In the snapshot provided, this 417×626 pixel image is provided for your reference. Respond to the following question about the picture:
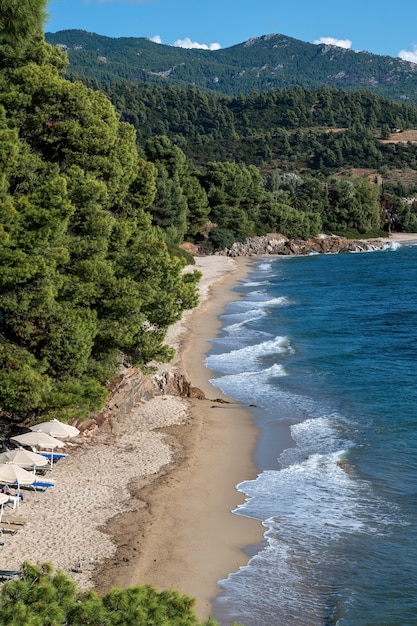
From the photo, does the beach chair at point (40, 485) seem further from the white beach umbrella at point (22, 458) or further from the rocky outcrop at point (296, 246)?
the rocky outcrop at point (296, 246)

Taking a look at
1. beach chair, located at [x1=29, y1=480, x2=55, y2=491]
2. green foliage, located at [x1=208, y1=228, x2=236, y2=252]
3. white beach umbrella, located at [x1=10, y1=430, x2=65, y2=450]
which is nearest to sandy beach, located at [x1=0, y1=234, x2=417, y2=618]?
beach chair, located at [x1=29, y1=480, x2=55, y2=491]

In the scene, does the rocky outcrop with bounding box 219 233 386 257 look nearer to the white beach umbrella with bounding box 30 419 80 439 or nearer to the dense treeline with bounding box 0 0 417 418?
the dense treeline with bounding box 0 0 417 418

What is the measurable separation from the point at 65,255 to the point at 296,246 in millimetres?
86164

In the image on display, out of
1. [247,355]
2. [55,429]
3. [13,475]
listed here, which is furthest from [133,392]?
[247,355]

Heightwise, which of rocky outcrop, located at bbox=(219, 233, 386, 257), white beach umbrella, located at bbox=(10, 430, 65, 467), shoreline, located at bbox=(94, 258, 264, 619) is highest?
rocky outcrop, located at bbox=(219, 233, 386, 257)

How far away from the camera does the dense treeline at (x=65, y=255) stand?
19.0 meters

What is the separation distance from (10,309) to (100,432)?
19.9 feet

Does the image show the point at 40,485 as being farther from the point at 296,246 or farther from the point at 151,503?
the point at 296,246

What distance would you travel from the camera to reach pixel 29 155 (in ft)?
71.0

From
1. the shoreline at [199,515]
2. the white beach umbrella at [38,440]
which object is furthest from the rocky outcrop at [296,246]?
the white beach umbrella at [38,440]

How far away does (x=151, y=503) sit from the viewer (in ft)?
60.0

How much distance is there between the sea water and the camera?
14156 millimetres

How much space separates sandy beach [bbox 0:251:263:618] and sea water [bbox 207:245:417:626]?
66 centimetres

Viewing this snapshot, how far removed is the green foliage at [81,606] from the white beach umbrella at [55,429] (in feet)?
41.8
